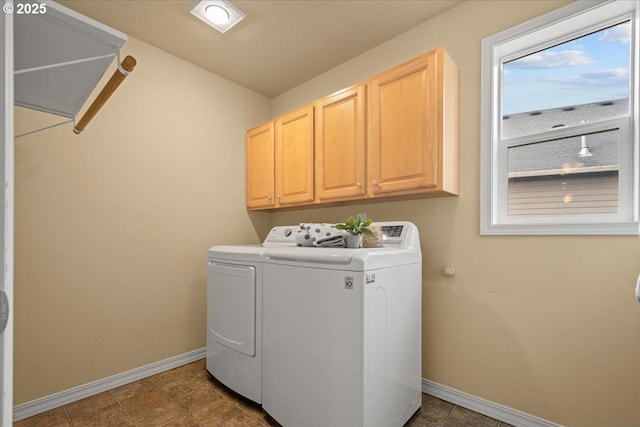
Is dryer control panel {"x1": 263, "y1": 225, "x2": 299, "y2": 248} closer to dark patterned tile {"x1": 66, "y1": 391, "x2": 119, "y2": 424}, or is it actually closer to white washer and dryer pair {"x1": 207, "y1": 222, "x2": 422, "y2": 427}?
white washer and dryer pair {"x1": 207, "y1": 222, "x2": 422, "y2": 427}

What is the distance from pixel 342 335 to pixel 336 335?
1.4 inches

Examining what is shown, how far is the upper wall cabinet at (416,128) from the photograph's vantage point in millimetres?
1807

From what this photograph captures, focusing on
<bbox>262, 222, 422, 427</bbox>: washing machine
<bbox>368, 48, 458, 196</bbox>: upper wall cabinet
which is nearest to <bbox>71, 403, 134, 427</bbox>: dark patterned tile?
<bbox>262, 222, 422, 427</bbox>: washing machine

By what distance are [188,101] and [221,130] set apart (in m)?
0.38

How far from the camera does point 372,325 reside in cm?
143

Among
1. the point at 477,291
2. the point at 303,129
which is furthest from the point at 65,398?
the point at 477,291

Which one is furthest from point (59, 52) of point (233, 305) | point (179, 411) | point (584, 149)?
point (584, 149)

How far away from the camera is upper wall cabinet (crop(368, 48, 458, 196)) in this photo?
1807 mm

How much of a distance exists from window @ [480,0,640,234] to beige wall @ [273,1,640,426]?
0.28 feet

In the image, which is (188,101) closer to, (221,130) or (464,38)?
(221,130)

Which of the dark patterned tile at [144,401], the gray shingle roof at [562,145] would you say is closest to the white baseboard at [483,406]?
the gray shingle roof at [562,145]

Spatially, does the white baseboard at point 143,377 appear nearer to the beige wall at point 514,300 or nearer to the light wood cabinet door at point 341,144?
the beige wall at point 514,300

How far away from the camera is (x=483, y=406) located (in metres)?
1.85

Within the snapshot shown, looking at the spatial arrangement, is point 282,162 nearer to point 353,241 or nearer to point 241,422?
point 353,241
